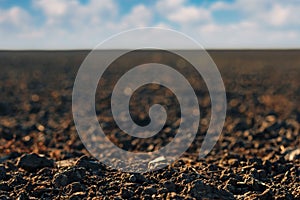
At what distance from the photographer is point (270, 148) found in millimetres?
6773

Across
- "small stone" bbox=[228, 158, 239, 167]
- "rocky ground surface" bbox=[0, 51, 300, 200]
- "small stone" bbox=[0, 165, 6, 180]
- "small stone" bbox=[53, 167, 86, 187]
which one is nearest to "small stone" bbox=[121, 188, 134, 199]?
"rocky ground surface" bbox=[0, 51, 300, 200]

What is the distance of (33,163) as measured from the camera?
462cm

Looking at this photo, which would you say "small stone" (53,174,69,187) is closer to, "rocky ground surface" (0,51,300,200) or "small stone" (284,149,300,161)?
"rocky ground surface" (0,51,300,200)

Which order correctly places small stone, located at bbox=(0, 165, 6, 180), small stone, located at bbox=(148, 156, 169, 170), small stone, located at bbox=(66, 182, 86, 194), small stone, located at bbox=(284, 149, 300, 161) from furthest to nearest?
1. small stone, located at bbox=(284, 149, 300, 161)
2. small stone, located at bbox=(148, 156, 169, 170)
3. small stone, located at bbox=(0, 165, 6, 180)
4. small stone, located at bbox=(66, 182, 86, 194)

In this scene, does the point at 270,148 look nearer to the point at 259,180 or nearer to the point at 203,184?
the point at 259,180

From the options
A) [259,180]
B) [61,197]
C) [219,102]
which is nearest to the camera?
[61,197]

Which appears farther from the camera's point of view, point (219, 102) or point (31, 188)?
point (219, 102)

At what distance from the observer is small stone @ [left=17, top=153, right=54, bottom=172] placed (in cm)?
460

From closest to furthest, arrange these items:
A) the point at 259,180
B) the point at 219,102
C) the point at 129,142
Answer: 1. the point at 259,180
2. the point at 129,142
3. the point at 219,102

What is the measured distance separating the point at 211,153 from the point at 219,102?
5819 mm

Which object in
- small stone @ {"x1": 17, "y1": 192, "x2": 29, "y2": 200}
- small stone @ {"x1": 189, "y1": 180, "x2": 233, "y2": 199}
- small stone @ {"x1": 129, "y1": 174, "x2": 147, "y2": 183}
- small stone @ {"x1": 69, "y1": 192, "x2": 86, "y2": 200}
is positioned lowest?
small stone @ {"x1": 17, "y1": 192, "x2": 29, "y2": 200}

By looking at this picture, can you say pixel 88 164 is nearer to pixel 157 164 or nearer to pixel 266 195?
pixel 157 164

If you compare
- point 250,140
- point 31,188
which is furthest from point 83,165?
point 250,140

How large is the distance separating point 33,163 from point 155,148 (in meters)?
2.64
